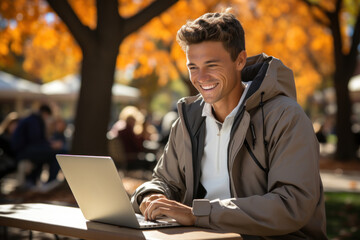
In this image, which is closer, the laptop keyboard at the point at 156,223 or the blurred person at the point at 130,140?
the laptop keyboard at the point at 156,223

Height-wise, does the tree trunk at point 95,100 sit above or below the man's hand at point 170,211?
below

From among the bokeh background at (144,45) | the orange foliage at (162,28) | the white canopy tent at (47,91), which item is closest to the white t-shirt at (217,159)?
the bokeh background at (144,45)

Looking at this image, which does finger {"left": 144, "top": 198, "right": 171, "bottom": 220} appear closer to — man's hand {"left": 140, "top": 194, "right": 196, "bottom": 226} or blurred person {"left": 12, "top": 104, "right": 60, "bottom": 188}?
man's hand {"left": 140, "top": 194, "right": 196, "bottom": 226}

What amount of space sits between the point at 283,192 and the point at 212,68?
31.6 inches

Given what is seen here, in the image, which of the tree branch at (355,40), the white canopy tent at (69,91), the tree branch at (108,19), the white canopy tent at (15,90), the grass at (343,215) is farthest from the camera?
the white canopy tent at (69,91)

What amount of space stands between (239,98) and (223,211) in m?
0.90

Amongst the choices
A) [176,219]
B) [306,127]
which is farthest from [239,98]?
[176,219]

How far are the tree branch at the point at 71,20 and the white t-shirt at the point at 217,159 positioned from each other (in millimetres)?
6210

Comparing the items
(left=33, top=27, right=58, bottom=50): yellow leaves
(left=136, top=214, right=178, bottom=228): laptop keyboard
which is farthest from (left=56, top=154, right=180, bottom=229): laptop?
(left=33, top=27, right=58, bottom=50): yellow leaves

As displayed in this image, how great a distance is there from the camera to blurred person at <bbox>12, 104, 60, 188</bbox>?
10.4 m

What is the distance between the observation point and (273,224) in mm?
2643

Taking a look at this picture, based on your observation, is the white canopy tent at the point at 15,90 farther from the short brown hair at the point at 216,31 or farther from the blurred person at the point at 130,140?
the short brown hair at the point at 216,31

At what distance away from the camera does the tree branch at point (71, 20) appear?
29.1 feet

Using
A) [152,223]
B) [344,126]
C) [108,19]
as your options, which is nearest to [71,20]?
[108,19]
